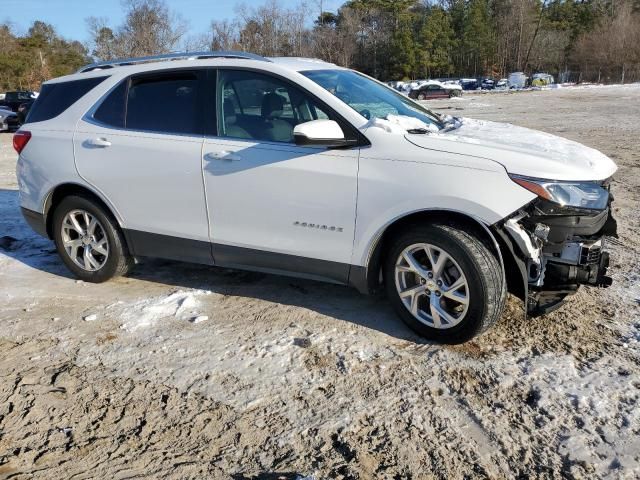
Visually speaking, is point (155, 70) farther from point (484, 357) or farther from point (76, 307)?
point (484, 357)

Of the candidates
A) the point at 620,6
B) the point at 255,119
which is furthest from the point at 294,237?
the point at 620,6

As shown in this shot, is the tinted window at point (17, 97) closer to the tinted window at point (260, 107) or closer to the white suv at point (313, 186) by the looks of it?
the white suv at point (313, 186)

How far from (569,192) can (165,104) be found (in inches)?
119

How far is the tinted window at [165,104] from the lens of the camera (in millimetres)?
4371

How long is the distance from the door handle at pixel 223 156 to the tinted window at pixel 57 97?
144 centimetres

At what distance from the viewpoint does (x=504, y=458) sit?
267 centimetres

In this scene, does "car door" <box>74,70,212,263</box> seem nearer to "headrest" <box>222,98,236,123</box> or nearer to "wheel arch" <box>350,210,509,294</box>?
"headrest" <box>222,98,236,123</box>

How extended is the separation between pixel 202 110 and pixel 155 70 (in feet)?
2.13

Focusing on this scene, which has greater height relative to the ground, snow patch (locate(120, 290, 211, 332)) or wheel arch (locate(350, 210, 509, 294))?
wheel arch (locate(350, 210, 509, 294))

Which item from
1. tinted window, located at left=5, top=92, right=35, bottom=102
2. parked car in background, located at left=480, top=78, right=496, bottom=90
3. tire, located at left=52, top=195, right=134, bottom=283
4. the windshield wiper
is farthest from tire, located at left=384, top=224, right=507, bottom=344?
parked car in background, located at left=480, top=78, right=496, bottom=90

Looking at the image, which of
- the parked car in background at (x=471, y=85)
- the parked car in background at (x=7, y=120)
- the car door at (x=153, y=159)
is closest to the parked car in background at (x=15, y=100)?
the parked car in background at (x=7, y=120)

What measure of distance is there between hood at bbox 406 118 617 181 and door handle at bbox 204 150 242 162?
123cm

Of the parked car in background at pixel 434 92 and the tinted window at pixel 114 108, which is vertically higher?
the tinted window at pixel 114 108

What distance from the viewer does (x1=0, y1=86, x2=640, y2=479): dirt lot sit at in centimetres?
270
